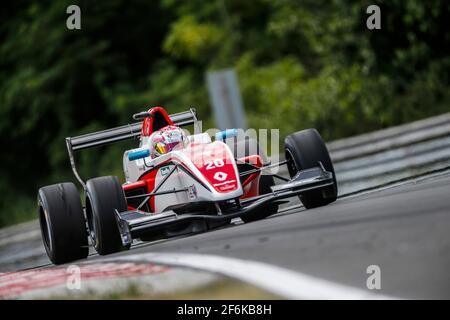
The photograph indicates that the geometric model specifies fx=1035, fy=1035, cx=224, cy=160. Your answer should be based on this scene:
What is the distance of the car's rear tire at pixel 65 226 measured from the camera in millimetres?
8789

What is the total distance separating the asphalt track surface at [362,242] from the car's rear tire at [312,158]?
1.14 feet

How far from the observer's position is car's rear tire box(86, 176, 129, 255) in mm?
8555

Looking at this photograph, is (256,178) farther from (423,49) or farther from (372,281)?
(423,49)

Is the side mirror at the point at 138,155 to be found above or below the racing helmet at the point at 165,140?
below

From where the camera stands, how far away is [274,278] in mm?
5184

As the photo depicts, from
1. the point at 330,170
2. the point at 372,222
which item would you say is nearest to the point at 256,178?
the point at 330,170

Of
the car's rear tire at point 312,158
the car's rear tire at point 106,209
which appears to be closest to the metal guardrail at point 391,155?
the car's rear tire at point 312,158

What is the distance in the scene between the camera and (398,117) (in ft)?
61.9

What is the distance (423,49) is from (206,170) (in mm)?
10704

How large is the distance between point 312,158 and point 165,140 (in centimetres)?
146

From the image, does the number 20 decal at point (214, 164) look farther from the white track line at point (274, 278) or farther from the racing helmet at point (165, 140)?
the white track line at point (274, 278)

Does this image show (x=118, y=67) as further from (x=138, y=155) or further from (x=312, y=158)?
(x=312, y=158)

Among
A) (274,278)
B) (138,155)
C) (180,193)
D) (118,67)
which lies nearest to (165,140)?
(138,155)
